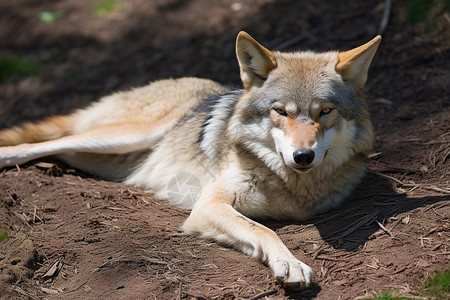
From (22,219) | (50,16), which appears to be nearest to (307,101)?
(22,219)

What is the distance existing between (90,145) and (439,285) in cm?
383

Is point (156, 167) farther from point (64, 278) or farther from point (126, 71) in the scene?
point (126, 71)

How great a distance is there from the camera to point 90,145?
5.72 m

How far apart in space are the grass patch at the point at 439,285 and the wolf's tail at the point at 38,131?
14.9 feet

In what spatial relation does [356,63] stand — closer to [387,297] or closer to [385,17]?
[387,297]

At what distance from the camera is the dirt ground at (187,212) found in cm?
380

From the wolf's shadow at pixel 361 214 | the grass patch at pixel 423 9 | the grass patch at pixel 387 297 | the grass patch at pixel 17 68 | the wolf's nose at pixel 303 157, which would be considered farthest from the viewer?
the grass patch at pixel 17 68

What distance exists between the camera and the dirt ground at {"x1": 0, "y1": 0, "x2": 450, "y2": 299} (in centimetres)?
380

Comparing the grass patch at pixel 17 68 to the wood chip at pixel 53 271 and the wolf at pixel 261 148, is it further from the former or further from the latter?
the wood chip at pixel 53 271

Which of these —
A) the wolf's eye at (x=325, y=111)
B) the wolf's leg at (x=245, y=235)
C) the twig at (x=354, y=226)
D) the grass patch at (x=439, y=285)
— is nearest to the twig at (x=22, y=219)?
the wolf's leg at (x=245, y=235)

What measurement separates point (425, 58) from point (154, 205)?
172 inches

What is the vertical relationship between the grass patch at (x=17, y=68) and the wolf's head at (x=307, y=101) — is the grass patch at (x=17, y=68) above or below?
below

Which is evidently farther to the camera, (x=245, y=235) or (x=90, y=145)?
(x=90, y=145)

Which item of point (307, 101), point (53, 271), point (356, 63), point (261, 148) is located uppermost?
point (356, 63)
